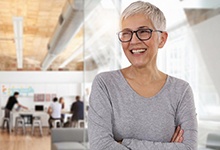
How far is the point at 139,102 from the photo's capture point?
162 centimetres

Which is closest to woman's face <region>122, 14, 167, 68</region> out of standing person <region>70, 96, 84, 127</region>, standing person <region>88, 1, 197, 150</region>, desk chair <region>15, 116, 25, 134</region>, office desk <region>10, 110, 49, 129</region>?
standing person <region>88, 1, 197, 150</region>

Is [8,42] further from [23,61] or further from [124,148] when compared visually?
[124,148]

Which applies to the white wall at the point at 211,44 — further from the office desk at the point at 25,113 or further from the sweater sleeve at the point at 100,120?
the office desk at the point at 25,113

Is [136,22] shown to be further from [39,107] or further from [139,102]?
[39,107]

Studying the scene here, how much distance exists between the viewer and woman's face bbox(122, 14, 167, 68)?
1590mm

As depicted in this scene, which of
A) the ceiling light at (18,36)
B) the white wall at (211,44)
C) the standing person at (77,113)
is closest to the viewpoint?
the white wall at (211,44)

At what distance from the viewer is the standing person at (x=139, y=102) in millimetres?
1598

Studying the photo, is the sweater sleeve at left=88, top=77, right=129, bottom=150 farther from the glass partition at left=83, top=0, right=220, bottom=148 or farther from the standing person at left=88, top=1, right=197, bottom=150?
the glass partition at left=83, top=0, right=220, bottom=148

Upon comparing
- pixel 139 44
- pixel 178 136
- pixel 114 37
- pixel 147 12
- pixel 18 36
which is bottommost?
pixel 178 136

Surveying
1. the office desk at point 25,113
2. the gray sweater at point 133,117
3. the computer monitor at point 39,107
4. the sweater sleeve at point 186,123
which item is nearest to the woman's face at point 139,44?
the gray sweater at point 133,117

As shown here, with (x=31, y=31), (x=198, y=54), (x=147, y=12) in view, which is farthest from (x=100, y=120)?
(x=31, y=31)

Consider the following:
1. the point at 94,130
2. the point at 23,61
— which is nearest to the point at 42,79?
the point at 23,61

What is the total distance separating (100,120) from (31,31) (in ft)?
36.5

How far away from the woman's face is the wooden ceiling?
7.18 metres
